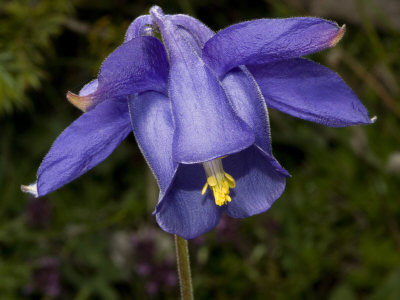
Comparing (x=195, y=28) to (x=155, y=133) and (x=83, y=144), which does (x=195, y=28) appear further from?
(x=83, y=144)

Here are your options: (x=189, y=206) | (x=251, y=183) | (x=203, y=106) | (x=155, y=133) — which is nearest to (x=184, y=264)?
(x=189, y=206)

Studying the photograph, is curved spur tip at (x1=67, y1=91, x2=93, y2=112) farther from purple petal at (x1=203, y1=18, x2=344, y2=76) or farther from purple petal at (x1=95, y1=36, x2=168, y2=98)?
purple petal at (x1=203, y1=18, x2=344, y2=76)

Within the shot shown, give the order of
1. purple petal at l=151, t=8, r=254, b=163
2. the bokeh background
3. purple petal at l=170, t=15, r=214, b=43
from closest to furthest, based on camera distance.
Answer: purple petal at l=151, t=8, r=254, b=163
purple petal at l=170, t=15, r=214, b=43
the bokeh background

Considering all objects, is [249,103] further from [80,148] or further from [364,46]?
[364,46]

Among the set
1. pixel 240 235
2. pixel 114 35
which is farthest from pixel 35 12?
pixel 240 235

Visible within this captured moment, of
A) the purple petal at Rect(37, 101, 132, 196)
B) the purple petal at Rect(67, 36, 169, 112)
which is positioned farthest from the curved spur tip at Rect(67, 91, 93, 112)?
the purple petal at Rect(37, 101, 132, 196)
